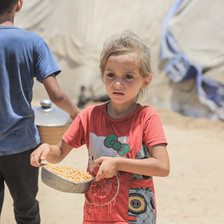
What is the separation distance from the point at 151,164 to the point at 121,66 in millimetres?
405

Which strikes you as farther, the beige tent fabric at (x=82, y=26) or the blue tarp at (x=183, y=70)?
the beige tent fabric at (x=82, y=26)

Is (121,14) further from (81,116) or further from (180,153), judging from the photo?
(81,116)

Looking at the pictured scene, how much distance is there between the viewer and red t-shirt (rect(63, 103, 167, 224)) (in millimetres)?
1469

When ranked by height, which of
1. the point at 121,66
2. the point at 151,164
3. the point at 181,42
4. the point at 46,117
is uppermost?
the point at 121,66

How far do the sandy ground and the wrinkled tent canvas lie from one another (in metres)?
1.59

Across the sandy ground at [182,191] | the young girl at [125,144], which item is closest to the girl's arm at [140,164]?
the young girl at [125,144]

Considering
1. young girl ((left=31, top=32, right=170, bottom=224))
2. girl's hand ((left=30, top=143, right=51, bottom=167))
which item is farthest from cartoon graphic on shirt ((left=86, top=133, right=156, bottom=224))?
girl's hand ((left=30, top=143, right=51, bottom=167))

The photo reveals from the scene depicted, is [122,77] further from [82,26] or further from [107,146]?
[82,26]

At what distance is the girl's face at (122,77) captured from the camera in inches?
59.2

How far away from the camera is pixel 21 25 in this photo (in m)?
8.25

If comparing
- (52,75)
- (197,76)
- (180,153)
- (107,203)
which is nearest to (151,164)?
(107,203)

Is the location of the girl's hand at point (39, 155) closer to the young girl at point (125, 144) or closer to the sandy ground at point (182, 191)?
the young girl at point (125, 144)

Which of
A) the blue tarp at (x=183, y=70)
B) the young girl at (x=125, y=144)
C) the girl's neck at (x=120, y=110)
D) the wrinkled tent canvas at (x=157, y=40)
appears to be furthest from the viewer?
the wrinkled tent canvas at (x=157, y=40)

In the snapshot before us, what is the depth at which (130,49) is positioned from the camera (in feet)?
4.99
